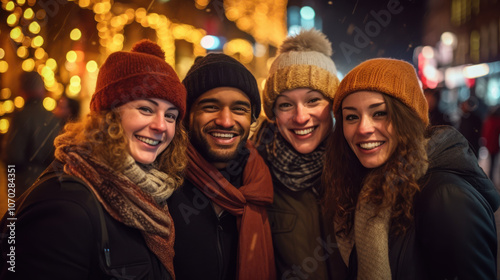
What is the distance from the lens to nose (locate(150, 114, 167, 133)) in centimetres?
216

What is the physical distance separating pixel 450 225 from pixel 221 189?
1.70 m

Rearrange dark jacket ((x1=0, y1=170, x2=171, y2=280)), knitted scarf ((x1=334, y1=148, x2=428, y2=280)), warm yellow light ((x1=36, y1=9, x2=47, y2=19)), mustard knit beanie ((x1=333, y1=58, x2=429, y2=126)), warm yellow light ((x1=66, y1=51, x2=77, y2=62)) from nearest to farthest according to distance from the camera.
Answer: dark jacket ((x1=0, y1=170, x2=171, y2=280))
knitted scarf ((x1=334, y1=148, x2=428, y2=280))
mustard knit beanie ((x1=333, y1=58, x2=429, y2=126))
warm yellow light ((x1=36, y1=9, x2=47, y2=19))
warm yellow light ((x1=66, y1=51, x2=77, y2=62))

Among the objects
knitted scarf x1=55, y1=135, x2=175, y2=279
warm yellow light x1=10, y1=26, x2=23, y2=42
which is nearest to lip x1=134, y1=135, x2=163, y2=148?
knitted scarf x1=55, y1=135, x2=175, y2=279

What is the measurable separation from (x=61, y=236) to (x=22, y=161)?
3.27m

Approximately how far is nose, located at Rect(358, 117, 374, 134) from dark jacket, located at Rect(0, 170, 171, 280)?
1.78 metres

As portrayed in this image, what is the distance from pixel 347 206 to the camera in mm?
2609

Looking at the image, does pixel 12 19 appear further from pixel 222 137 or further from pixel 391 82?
pixel 391 82

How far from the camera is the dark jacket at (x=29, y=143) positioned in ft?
13.5

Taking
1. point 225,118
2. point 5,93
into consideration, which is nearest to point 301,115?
point 225,118

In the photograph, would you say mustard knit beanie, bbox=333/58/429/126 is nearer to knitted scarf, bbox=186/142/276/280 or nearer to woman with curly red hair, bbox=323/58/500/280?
woman with curly red hair, bbox=323/58/500/280

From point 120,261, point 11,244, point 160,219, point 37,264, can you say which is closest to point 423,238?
point 160,219

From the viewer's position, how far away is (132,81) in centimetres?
211

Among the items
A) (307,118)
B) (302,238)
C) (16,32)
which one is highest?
→ (16,32)

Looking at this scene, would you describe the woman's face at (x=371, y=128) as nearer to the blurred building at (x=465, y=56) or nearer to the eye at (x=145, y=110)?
the eye at (x=145, y=110)
